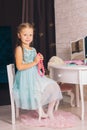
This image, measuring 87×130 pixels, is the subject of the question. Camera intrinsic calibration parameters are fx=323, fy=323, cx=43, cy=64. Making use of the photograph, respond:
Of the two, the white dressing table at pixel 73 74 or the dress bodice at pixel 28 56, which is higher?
the dress bodice at pixel 28 56

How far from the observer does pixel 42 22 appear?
486 centimetres

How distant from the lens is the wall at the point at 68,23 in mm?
4508

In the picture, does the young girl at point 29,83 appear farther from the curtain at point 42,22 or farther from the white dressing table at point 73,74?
the curtain at point 42,22

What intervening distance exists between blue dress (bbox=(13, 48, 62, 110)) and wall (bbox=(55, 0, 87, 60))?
1343 mm

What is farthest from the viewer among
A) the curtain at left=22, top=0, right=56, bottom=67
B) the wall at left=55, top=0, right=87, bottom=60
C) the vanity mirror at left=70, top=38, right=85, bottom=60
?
the curtain at left=22, top=0, right=56, bottom=67

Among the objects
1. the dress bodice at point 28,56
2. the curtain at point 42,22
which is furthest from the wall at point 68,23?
the dress bodice at point 28,56

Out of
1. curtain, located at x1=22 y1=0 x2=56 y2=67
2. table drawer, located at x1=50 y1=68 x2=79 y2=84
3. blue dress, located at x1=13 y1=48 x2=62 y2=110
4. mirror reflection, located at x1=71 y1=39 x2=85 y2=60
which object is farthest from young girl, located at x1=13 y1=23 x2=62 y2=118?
curtain, located at x1=22 y1=0 x2=56 y2=67

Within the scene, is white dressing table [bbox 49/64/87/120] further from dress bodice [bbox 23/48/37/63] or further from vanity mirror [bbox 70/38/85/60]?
vanity mirror [bbox 70/38/85/60]

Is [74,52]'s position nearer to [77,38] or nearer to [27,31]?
[77,38]

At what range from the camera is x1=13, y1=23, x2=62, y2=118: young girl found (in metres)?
3.29

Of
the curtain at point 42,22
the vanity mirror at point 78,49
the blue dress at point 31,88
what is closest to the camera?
the blue dress at point 31,88

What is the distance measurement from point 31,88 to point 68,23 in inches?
70.0

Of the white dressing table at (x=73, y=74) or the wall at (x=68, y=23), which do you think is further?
the wall at (x=68, y=23)

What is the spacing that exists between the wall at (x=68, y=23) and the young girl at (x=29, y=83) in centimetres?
132
